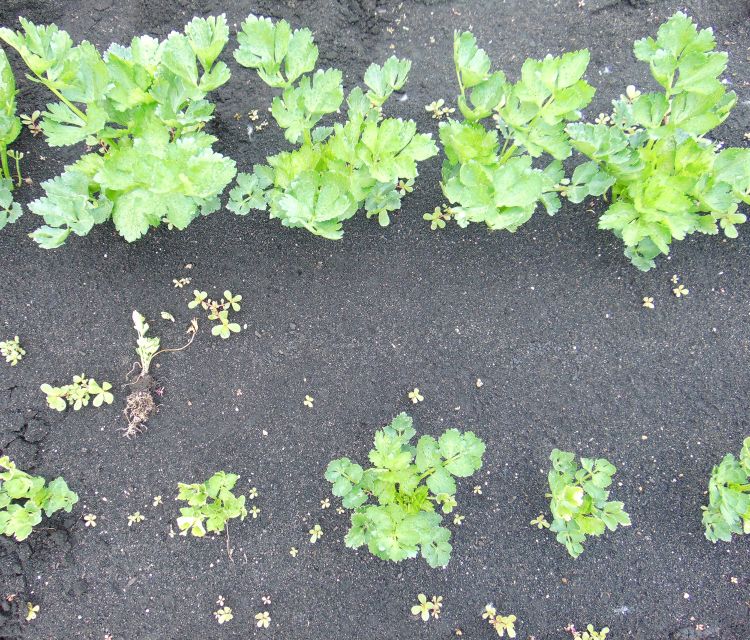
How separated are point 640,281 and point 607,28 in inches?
38.8

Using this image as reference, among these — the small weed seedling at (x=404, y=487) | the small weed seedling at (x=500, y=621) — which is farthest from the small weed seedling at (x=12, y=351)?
the small weed seedling at (x=500, y=621)

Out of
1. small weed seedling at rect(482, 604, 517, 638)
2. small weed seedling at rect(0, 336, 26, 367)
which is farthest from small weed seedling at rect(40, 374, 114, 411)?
small weed seedling at rect(482, 604, 517, 638)

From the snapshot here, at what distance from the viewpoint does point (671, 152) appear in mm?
1797

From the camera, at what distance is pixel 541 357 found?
2.03m

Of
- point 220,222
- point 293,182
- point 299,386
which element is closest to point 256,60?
point 293,182

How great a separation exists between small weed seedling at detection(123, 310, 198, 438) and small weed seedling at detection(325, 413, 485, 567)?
2.24 ft

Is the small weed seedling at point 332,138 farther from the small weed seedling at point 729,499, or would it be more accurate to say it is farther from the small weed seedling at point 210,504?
the small weed seedling at point 729,499

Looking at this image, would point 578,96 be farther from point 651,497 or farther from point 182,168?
point 651,497

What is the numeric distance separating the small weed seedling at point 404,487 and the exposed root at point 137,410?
2.22ft

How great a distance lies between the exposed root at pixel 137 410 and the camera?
6.42 feet

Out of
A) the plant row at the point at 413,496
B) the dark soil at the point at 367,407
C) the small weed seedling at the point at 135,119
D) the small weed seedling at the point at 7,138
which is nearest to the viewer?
the small weed seedling at the point at 135,119

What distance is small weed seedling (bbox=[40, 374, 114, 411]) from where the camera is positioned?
1.94 meters

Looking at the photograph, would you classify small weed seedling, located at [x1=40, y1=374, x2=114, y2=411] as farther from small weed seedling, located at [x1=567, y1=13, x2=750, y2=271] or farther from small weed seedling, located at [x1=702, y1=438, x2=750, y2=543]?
small weed seedling, located at [x1=702, y1=438, x2=750, y2=543]

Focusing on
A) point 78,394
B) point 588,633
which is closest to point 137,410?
point 78,394
